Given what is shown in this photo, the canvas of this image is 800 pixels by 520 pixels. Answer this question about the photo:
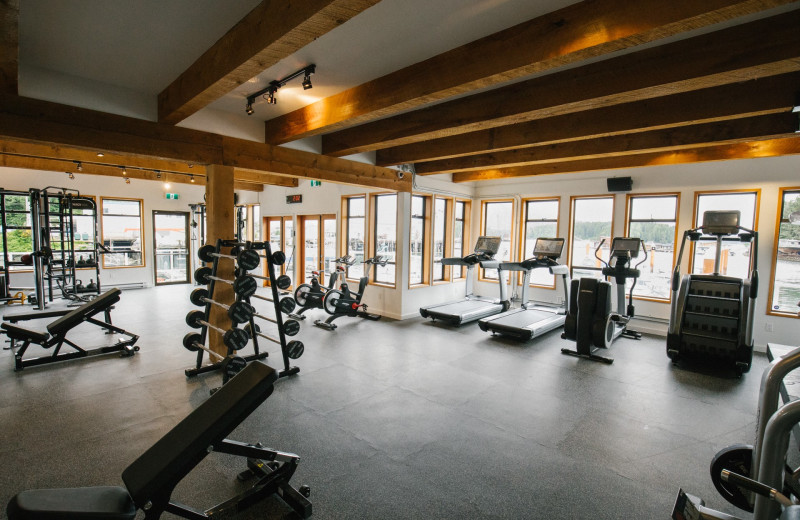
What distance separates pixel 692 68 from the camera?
2682 mm

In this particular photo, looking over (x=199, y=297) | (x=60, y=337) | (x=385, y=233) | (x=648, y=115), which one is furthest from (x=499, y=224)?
(x=60, y=337)

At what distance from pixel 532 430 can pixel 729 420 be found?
1.88 meters

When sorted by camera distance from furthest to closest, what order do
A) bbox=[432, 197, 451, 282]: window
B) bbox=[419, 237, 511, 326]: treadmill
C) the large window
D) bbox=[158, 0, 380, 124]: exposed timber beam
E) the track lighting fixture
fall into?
the large window → bbox=[432, 197, 451, 282]: window → bbox=[419, 237, 511, 326]: treadmill → the track lighting fixture → bbox=[158, 0, 380, 124]: exposed timber beam

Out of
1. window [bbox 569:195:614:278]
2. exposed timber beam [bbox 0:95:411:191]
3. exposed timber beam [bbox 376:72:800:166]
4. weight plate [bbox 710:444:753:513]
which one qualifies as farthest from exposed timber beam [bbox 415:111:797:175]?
weight plate [bbox 710:444:753:513]

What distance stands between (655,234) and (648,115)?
363 centimetres

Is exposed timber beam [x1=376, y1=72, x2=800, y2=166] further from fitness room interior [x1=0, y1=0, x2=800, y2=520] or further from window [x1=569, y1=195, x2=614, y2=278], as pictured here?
window [x1=569, y1=195, x2=614, y2=278]

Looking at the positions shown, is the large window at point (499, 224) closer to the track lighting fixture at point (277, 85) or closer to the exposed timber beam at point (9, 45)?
the track lighting fixture at point (277, 85)

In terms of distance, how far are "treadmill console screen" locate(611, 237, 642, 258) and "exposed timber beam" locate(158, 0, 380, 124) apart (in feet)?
18.8

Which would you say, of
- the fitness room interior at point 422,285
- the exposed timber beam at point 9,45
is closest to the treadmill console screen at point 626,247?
the fitness room interior at point 422,285

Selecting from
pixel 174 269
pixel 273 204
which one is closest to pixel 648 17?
pixel 273 204

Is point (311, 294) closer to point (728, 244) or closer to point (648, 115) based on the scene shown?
point (648, 115)

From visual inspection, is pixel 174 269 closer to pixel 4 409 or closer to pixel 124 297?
pixel 124 297

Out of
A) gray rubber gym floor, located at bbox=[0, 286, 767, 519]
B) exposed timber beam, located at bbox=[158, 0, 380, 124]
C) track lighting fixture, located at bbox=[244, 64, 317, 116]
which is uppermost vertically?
track lighting fixture, located at bbox=[244, 64, 317, 116]

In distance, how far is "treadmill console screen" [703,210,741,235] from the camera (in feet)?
16.4
